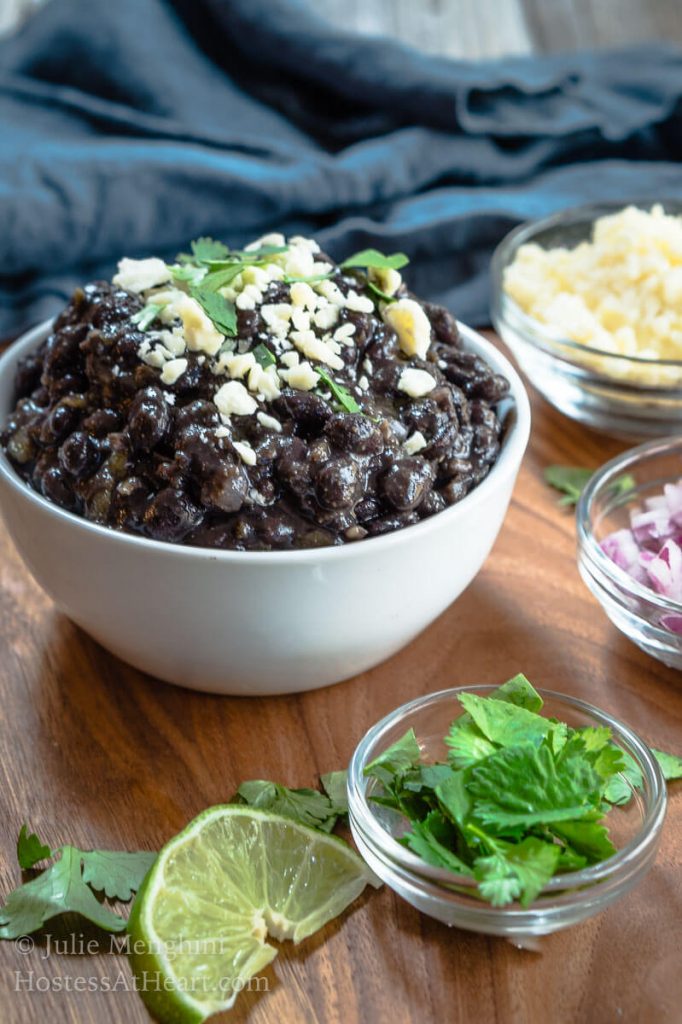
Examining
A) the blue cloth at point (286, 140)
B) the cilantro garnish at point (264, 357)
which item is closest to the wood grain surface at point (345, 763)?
the cilantro garnish at point (264, 357)

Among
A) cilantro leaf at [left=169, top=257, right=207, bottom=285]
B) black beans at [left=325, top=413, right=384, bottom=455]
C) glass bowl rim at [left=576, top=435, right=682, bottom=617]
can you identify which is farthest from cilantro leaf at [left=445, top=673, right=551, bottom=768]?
cilantro leaf at [left=169, top=257, right=207, bottom=285]

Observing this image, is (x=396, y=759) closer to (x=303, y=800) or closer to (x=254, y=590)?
(x=303, y=800)

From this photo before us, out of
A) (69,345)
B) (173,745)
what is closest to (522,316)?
Result: (69,345)

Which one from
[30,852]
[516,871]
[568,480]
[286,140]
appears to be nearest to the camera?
[516,871]

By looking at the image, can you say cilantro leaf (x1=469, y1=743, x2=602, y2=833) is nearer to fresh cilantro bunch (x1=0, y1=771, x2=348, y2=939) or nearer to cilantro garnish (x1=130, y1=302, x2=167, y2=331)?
fresh cilantro bunch (x1=0, y1=771, x2=348, y2=939)

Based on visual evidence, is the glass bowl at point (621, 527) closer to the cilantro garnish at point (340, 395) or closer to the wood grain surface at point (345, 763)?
the wood grain surface at point (345, 763)

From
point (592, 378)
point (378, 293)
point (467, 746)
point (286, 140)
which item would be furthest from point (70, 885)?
point (286, 140)

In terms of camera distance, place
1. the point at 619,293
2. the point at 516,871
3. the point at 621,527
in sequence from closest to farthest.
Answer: the point at 516,871
the point at 621,527
the point at 619,293
